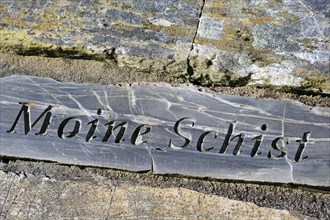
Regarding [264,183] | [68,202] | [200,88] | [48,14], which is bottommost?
[68,202]

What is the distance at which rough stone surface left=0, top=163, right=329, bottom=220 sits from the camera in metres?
1.95

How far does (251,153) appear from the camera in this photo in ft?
6.52

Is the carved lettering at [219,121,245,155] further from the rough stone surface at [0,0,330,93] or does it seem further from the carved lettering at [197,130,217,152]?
the rough stone surface at [0,0,330,93]

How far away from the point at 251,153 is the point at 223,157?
9 centimetres

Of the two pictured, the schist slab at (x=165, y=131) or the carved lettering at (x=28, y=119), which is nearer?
the schist slab at (x=165, y=131)

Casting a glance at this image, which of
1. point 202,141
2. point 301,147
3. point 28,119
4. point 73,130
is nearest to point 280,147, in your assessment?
point 301,147

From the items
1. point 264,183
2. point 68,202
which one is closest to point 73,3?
point 68,202

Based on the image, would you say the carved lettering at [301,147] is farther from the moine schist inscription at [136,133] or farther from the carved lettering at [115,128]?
the carved lettering at [115,128]

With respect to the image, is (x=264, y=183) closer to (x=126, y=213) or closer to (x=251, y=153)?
(x=251, y=153)

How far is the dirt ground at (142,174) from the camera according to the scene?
1963 millimetres

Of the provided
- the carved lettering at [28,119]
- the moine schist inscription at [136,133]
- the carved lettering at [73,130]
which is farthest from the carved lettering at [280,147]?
the carved lettering at [28,119]

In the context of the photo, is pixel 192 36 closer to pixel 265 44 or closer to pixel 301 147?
pixel 265 44

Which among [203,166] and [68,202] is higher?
[203,166]

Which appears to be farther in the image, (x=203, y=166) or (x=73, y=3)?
(x=73, y=3)
